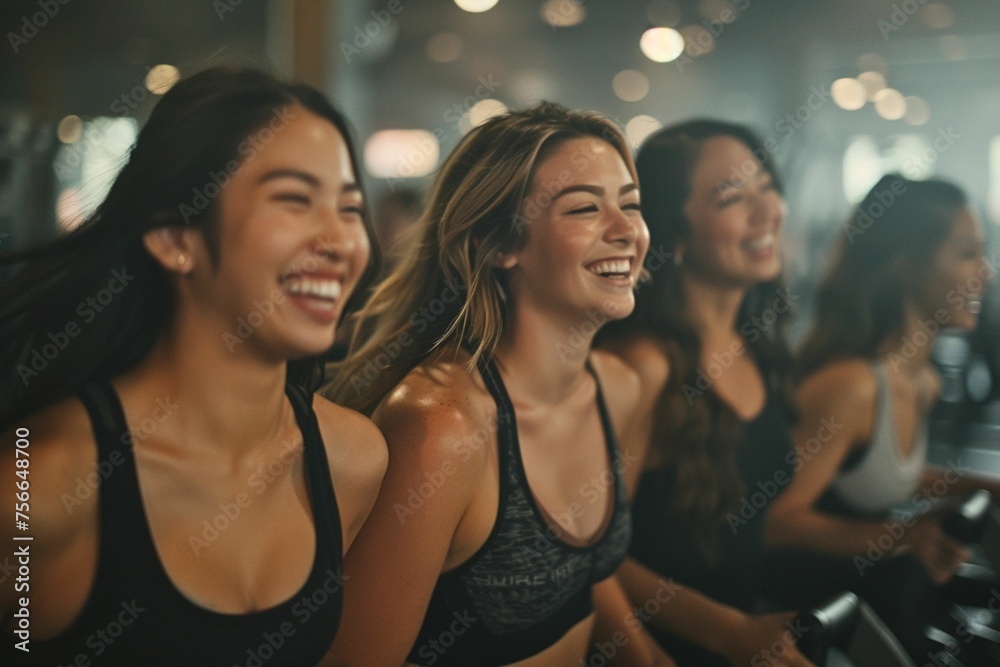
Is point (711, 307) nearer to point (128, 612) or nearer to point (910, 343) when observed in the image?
point (910, 343)

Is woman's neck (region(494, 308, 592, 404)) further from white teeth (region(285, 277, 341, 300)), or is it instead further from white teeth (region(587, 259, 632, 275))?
white teeth (region(285, 277, 341, 300))

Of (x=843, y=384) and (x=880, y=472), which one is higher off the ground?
(x=843, y=384)

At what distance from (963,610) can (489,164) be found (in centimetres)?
134

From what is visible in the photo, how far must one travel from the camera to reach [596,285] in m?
1.23

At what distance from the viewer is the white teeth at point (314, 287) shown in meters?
0.98

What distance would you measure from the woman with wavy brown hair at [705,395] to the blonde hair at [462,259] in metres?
0.29

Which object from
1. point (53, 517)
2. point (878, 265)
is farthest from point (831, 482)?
point (53, 517)

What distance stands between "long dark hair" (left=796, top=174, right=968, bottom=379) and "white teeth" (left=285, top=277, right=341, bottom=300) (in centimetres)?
100

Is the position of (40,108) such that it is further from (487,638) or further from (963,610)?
(963,610)

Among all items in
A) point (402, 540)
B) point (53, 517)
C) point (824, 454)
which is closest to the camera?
point (53, 517)

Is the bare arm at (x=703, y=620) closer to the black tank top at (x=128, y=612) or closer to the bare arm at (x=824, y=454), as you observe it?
the bare arm at (x=824, y=454)

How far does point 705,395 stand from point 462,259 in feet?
1.84

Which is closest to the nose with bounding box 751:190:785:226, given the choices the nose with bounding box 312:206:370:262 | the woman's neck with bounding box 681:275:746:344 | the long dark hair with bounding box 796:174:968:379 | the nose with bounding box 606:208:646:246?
the woman's neck with bounding box 681:275:746:344

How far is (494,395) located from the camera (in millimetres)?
1210
